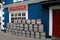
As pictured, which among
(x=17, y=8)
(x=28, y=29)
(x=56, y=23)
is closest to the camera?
(x=56, y=23)

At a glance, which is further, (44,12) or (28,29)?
(28,29)

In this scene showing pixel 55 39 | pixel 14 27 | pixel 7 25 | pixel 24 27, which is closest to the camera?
pixel 55 39

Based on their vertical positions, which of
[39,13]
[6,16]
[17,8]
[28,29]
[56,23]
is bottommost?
[28,29]

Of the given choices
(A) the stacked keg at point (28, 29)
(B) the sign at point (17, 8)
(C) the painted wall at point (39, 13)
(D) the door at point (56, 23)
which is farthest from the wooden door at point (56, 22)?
(B) the sign at point (17, 8)

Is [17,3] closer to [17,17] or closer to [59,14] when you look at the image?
[17,17]

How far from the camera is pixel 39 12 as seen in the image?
19.5m

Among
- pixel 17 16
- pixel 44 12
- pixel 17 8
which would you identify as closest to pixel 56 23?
pixel 44 12

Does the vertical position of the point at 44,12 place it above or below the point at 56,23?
above

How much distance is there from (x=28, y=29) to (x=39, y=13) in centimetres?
179

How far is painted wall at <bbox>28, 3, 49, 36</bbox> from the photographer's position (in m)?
18.9

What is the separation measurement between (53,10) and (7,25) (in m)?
6.76

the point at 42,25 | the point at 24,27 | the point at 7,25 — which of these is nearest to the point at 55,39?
the point at 42,25

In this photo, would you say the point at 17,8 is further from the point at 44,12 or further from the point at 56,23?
the point at 56,23

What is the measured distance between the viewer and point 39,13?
1948 centimetres
